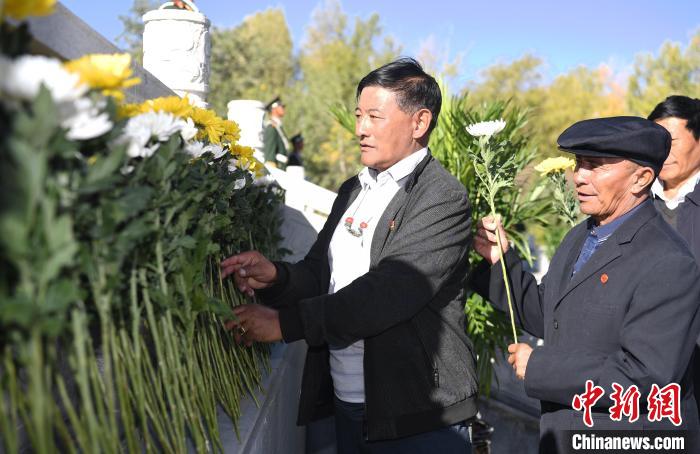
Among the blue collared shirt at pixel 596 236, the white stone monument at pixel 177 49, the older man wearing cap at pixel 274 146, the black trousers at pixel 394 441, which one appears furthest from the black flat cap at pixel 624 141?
the older man wearing cap at pixel 274 146

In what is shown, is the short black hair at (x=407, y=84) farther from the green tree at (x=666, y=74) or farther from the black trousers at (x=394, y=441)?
the green tree at (x=666, y=74)

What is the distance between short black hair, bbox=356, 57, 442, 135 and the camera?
239cm

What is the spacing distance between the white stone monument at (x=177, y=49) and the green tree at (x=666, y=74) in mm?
27071

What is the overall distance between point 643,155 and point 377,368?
3.72 feet

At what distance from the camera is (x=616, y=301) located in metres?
2.07

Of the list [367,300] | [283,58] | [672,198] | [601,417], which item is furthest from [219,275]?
[283,58]

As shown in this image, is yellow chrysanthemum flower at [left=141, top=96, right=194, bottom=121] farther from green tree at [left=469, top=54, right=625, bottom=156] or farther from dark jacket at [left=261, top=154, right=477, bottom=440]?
green tree at [left=469, top=54, right=625, bottom=156]

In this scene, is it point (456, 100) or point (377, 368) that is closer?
point (377, 368)

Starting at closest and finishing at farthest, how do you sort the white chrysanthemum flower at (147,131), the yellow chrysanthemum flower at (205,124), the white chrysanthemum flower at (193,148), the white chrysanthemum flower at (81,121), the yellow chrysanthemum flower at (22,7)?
the yellow chrysanthemum flower at (22,7) → the white chrysanthemum flower at (81,121) → the white chrysanthemum flower at (147,131) → the white chrysanthemum flower at (193,148) → the yellow chrysanthemum flower at (205,124)

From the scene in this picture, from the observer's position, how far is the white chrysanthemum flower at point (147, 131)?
4.53 ft

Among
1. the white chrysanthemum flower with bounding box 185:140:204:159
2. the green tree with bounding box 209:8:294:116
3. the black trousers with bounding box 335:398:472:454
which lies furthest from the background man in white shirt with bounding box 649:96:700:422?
the green tree with bounding box 209:8:294:116

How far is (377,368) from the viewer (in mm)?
2227

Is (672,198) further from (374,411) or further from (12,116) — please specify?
(12,116)

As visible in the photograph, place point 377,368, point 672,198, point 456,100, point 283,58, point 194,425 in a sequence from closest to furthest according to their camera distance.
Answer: point 194,425 < point 377,368 < point 672,198 < point 456,100 < point 283,58
